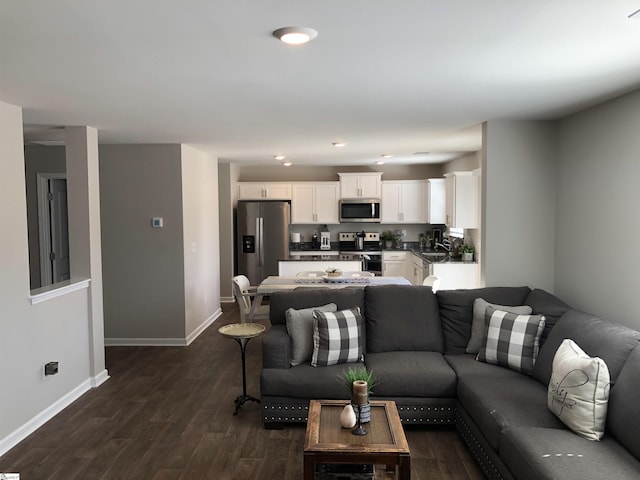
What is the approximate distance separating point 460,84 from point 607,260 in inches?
72.3

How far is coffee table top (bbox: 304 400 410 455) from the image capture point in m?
2.56

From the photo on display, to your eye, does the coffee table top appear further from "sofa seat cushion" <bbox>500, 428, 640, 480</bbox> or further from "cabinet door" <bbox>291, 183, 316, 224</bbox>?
"cabinet door" <bbox>291, 183, 316, 224</bbox>

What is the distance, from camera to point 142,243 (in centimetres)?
600

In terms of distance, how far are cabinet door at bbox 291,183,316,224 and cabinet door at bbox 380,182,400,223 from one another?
4.19 ft

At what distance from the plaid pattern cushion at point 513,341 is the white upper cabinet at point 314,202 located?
5436 mm

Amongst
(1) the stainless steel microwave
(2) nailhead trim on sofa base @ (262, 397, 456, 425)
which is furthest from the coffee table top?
(1) the stainless steel microwave

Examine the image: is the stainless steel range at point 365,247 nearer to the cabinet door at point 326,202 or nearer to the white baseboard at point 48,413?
the cabinet door at point 326,202

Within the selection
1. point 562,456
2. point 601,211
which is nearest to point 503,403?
point 562,456

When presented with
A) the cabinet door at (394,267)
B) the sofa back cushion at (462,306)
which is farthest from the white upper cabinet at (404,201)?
the sofa back cushion at (462,306)

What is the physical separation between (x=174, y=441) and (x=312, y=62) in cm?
276

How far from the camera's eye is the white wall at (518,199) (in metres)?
4.62

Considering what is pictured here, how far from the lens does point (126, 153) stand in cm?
594

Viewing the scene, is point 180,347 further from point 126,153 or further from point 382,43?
point 382,43

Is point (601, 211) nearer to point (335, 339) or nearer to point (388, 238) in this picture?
point (335, 339)
